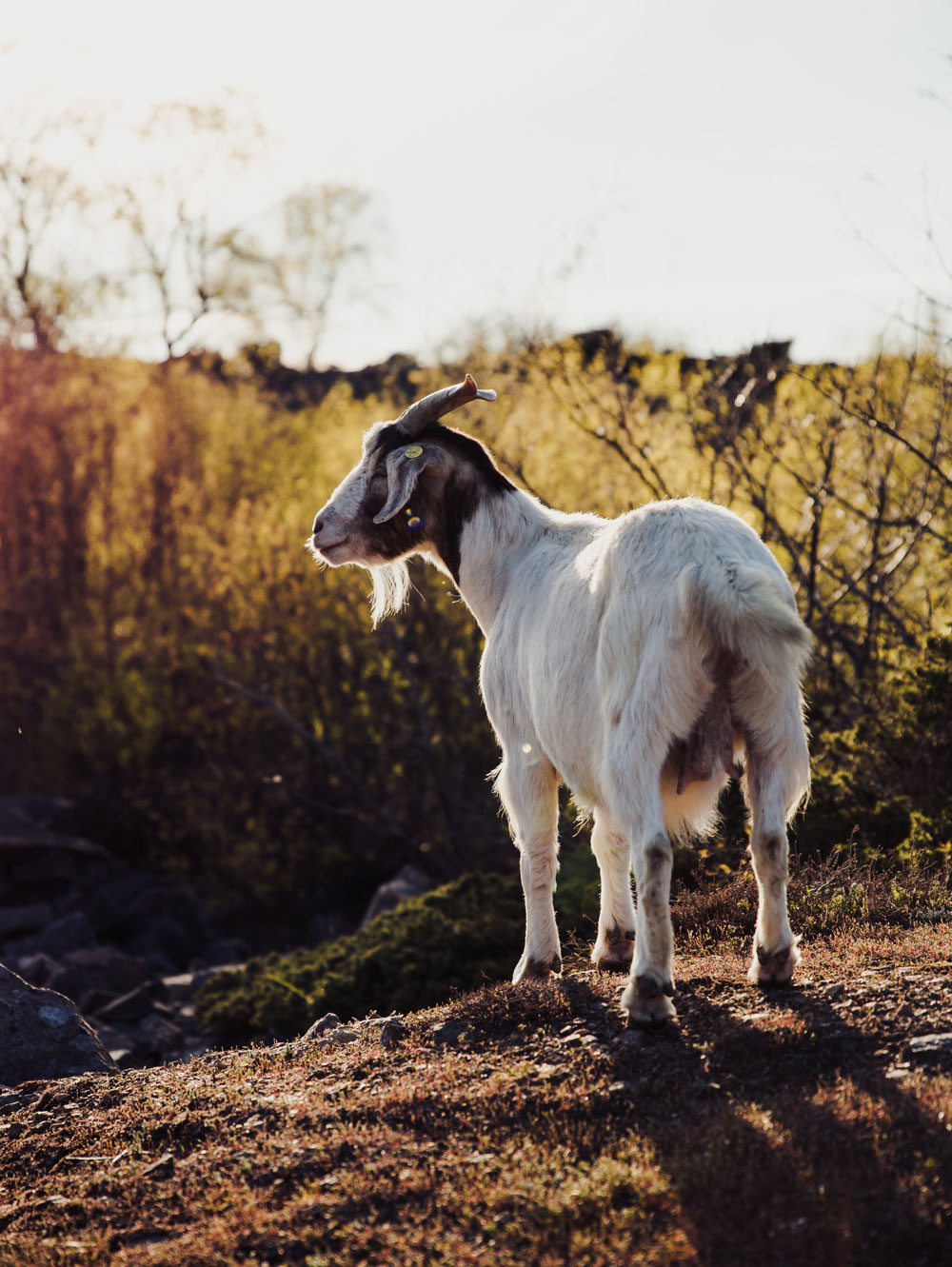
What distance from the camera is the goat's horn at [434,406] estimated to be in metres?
5.78

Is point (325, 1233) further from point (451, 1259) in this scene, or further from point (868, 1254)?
point (868, 1254)

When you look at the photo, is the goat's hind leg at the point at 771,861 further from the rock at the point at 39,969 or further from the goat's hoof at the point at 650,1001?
the rock at the point at 39,969

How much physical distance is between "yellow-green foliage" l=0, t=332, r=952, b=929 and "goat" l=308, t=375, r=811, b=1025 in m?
3.14

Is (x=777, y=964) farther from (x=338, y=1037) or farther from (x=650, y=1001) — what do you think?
(x=338, y=1037)

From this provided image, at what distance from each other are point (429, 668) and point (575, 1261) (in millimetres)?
10529

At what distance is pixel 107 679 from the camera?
17.3m

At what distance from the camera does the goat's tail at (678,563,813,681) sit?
411 centimetres

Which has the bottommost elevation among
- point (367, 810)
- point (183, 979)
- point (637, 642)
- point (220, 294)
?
point (183, 979)

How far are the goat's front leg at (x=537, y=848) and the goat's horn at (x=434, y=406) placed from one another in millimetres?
1639

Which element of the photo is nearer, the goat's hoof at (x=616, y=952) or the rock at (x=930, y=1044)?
the rock at (x=930, y=1044)

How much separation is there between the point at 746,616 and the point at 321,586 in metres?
11.4

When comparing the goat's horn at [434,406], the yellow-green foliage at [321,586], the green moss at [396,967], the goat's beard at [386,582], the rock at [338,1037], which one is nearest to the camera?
the rock at [338,1037]

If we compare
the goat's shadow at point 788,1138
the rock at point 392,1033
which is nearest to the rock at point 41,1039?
the rock at point 392,1033

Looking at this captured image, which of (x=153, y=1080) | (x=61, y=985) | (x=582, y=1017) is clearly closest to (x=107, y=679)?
(x=61, y=985)
